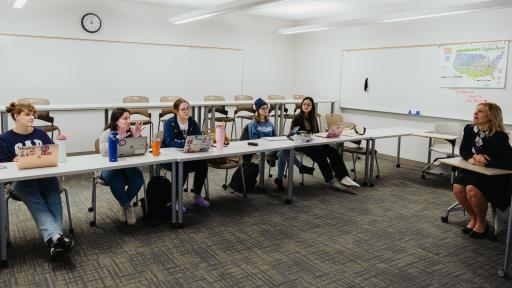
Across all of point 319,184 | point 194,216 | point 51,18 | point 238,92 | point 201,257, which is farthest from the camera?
point 238,92

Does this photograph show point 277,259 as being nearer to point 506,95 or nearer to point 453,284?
point 453,284

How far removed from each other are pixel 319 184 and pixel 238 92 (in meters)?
3.56

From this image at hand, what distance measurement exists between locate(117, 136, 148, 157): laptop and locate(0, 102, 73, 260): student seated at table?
0.52 m

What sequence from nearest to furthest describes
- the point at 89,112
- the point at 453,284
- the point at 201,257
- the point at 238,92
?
the point at 453,284 < the point at 201,257 < the point at 89,112 < the point at 238,92

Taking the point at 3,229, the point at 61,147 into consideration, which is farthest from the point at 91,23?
the point at 3,229

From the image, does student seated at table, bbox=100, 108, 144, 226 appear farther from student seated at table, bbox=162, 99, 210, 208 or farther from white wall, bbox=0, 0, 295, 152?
white wall, bbox=0, 0, 295, 152

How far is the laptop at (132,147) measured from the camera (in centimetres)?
346

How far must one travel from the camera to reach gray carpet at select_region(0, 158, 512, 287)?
2787mm

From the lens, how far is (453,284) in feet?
9.14

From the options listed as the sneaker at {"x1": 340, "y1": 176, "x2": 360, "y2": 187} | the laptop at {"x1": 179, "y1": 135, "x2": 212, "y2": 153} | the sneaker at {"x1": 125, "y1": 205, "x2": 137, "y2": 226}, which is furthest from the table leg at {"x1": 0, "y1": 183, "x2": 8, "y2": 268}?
the sneaker at {"x1": 340, "y1": 176, "x2": 360, "y2": 187}

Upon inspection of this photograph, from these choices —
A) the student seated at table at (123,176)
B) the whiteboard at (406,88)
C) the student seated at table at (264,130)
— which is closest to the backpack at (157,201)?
the student seated at table at (123,176)

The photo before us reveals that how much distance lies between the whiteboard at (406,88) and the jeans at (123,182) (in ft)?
15.1

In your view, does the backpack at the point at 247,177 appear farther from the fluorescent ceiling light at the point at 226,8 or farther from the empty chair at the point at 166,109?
the empty chair at the point at 166,109

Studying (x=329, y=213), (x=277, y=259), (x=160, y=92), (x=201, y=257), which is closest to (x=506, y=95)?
(x=329, y=213)
